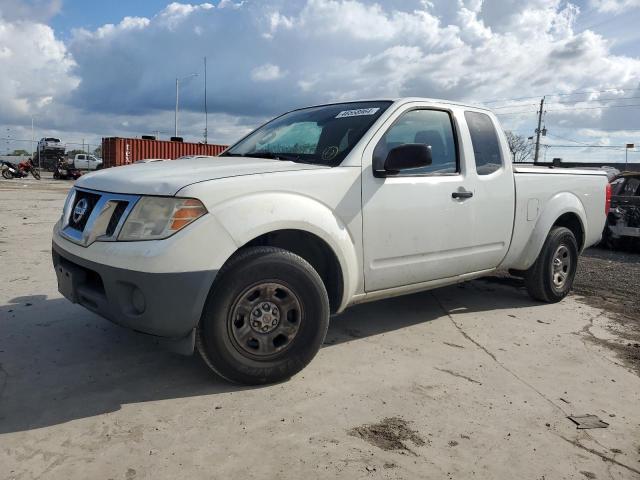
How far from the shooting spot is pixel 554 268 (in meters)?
5.23

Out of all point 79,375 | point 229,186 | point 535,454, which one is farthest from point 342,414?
point 79,375

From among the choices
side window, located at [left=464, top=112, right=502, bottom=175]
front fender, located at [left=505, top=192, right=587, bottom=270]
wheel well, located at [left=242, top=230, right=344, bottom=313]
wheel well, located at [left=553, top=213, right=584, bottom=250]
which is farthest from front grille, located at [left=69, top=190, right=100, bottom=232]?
wheel well, located at [left=553, top=213, right=584, bottom=250]

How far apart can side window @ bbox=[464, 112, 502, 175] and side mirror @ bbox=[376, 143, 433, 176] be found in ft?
3.52

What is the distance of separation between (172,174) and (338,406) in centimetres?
163

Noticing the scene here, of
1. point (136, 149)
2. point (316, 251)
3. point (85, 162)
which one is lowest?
point (316, 251)

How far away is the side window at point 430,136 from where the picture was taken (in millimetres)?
3803

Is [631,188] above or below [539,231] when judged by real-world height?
above

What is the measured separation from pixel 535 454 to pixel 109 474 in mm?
1955

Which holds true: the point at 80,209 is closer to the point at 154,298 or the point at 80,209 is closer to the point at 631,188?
the point at 154,298

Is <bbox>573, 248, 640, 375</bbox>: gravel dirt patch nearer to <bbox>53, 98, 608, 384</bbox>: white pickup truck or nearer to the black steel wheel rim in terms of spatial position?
<bbox>53, 98, 608, 384</bbox>: white pickup truck

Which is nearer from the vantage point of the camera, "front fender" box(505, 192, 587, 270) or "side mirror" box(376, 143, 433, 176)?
"side mirror" box(376, 143, 433, 176)

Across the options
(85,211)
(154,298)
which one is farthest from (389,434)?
(85,211)

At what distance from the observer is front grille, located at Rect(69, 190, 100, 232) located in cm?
314

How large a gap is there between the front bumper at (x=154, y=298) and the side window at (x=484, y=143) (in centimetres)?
258
